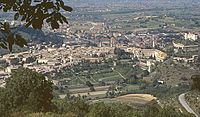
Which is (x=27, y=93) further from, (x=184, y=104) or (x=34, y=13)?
(x=184, y=104)

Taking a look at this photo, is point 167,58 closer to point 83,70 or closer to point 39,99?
point 83,70

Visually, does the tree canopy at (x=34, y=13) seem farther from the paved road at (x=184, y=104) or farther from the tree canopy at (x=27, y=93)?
the paved road at (x=184, y=104)

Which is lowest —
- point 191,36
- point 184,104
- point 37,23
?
point 191,36

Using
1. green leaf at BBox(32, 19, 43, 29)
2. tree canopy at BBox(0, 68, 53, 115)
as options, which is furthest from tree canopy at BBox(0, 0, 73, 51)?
tree canopy at BBox(0, 68, 53, 115)

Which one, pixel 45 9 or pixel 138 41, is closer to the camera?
pixel 45 9

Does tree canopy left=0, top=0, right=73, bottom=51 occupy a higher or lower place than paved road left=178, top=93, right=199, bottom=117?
higher

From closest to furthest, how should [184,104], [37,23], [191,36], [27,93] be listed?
[37,23]
[27,93]
[184,104]
[191,36]

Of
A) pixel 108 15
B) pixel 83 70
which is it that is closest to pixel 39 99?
pixel 83 70

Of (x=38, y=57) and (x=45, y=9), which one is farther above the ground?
(x=45, y=9)

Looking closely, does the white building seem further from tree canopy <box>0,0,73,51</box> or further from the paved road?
tree canopy <box>0,0,73,51</box>

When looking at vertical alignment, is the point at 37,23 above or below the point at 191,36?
above

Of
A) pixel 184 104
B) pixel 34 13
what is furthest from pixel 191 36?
pixel 34 13
